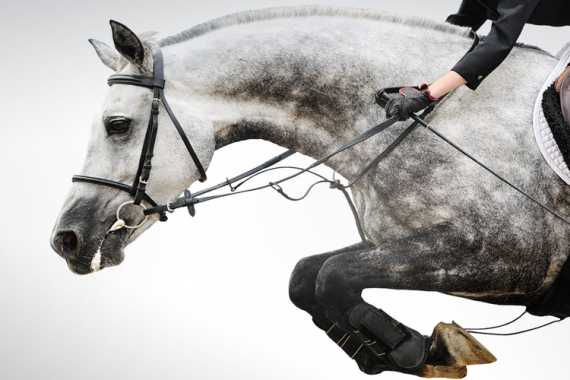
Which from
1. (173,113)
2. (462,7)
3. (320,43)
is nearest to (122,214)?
(173,113)

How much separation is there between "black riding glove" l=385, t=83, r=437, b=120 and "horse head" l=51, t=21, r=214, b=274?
742 mm

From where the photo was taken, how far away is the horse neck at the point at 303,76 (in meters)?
2.07

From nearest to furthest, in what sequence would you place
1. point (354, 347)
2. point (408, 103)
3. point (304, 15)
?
point (408, 103) → point (354, 347) → point (304, 15)

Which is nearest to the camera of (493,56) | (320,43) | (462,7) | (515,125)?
(493,56)

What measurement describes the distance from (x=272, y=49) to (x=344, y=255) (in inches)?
35.1

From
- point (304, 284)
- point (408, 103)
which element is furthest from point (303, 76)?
point (304, 284)

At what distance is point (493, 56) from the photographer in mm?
1852

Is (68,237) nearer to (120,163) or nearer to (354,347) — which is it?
(120,163)

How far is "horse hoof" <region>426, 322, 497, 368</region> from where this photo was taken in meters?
1.99

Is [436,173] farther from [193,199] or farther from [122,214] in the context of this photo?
[122,214]

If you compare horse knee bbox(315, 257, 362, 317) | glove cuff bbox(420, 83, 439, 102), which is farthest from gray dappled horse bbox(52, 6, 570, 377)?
glove cuff bbox(420, 83, 439, 102)

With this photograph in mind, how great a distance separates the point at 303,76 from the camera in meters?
2.10

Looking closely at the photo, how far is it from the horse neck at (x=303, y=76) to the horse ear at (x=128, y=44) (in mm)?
158

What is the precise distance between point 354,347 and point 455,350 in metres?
0.39
